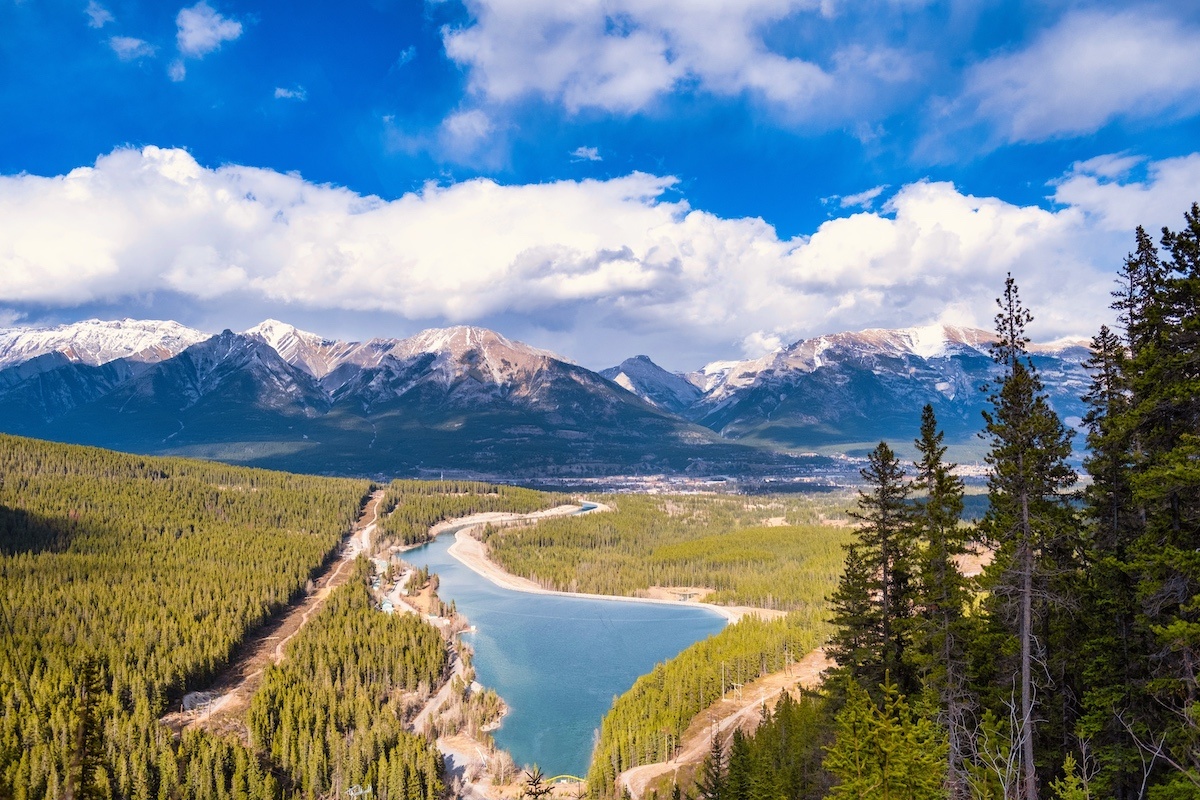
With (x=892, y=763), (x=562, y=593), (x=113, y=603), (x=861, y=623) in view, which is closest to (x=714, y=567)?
(x=562, y=593)

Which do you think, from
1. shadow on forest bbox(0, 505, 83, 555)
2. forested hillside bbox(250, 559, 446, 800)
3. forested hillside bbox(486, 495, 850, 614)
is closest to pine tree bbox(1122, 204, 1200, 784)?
forested hillside bbox(250, 559, 446, 800)

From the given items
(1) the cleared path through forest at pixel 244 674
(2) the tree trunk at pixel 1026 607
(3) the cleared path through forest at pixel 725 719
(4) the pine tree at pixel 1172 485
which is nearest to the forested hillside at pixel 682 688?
(3) the cleared path through forest at pixel 725 719

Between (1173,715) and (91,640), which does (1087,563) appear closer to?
(1173,715)

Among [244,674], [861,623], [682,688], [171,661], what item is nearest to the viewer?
[861,623]

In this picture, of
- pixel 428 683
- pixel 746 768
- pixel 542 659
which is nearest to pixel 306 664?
pixel 428 683

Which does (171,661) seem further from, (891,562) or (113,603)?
(891,562)
